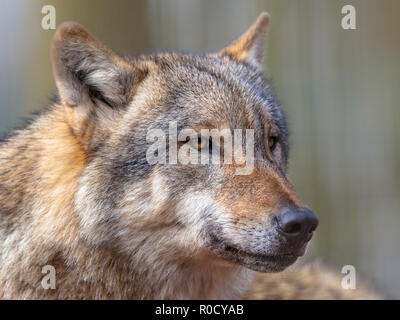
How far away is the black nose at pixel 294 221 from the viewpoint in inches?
146

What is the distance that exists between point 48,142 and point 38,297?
1.19 metres

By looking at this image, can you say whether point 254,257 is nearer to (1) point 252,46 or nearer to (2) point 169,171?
(2) point 169,171

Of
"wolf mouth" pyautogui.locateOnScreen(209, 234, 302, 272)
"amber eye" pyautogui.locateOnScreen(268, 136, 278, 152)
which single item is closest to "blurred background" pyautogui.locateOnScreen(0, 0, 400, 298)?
"amber eye" pyautogui.locateOnScreen(268, 136, 278, 152)

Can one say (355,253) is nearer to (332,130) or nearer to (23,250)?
(332,130)

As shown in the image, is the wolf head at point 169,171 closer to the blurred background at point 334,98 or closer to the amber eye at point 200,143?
the amber eye at point 200,143

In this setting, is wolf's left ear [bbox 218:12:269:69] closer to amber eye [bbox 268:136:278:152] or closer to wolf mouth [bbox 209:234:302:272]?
amber eye [bbox 268:136:278:152]

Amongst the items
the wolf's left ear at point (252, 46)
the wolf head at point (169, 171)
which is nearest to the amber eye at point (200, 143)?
the wolf head at point (169, 171)

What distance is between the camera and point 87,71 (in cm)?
431

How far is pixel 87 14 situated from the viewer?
28.4 ft

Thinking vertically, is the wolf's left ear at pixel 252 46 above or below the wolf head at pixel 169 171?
A: above

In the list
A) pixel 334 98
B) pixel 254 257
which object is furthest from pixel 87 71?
pixel 334 98

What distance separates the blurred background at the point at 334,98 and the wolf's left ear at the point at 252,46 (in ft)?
15.0

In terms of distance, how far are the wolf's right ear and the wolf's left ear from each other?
126 cm
